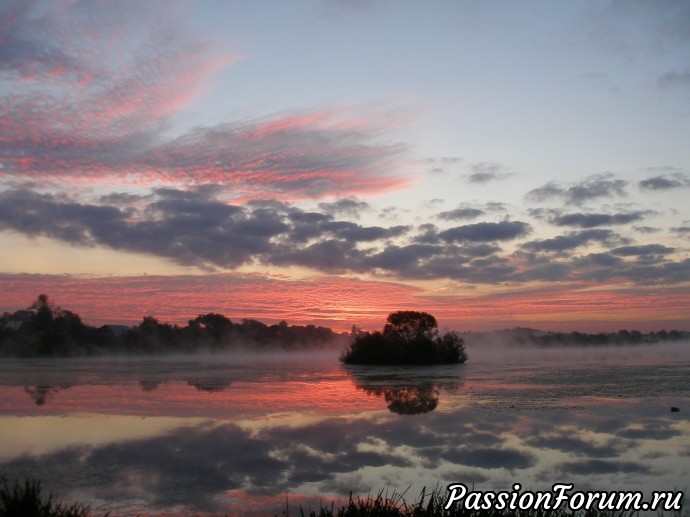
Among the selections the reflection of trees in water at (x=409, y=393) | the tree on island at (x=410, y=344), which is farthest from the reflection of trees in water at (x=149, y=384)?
→ the tree on island at (x=410, y=344)

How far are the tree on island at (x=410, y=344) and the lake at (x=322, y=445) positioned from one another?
119 ft

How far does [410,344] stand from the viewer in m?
62.6

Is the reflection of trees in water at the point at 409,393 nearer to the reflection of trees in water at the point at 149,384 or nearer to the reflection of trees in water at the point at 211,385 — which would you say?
the reflection of trees in water at the point at 211,385

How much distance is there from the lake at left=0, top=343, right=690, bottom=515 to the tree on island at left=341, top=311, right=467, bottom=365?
36.3 meters

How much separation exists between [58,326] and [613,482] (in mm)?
99274

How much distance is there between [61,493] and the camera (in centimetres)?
1052

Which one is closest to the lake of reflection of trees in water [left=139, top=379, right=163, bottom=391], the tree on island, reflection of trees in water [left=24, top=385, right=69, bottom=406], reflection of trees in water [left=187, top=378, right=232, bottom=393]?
reflection of trees in water [left=24, top=385, right=69, bottom=406]

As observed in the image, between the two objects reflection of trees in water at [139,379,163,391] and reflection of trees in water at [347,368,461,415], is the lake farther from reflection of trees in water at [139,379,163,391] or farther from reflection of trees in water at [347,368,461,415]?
reflection of trees in water at [139,379,163,391]

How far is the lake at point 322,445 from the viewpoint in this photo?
1107cm

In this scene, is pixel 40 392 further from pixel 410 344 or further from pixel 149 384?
pixel 410 344

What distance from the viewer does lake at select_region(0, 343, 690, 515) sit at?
36.3 ft

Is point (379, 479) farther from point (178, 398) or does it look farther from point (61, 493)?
point (178, 398)

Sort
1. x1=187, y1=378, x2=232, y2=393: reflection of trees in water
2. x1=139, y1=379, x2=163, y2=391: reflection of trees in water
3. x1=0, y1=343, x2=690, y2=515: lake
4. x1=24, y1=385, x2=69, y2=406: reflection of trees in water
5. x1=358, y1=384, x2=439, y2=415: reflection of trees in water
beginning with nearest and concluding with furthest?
x1=0, y1=343, x2=690, y2=515: lake, x1=358, y1=384, x2=439, y2=415: reflection of trees in water, x1=24, y1=385, x2=69, y2=406: reflection of trees in water, x1=187, y1=378, x2=232, y2=393: reflection of trees in water, x1=139, y1=379, x2=163, y2=391: reflection of trees in water

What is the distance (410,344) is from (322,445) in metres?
48.3
